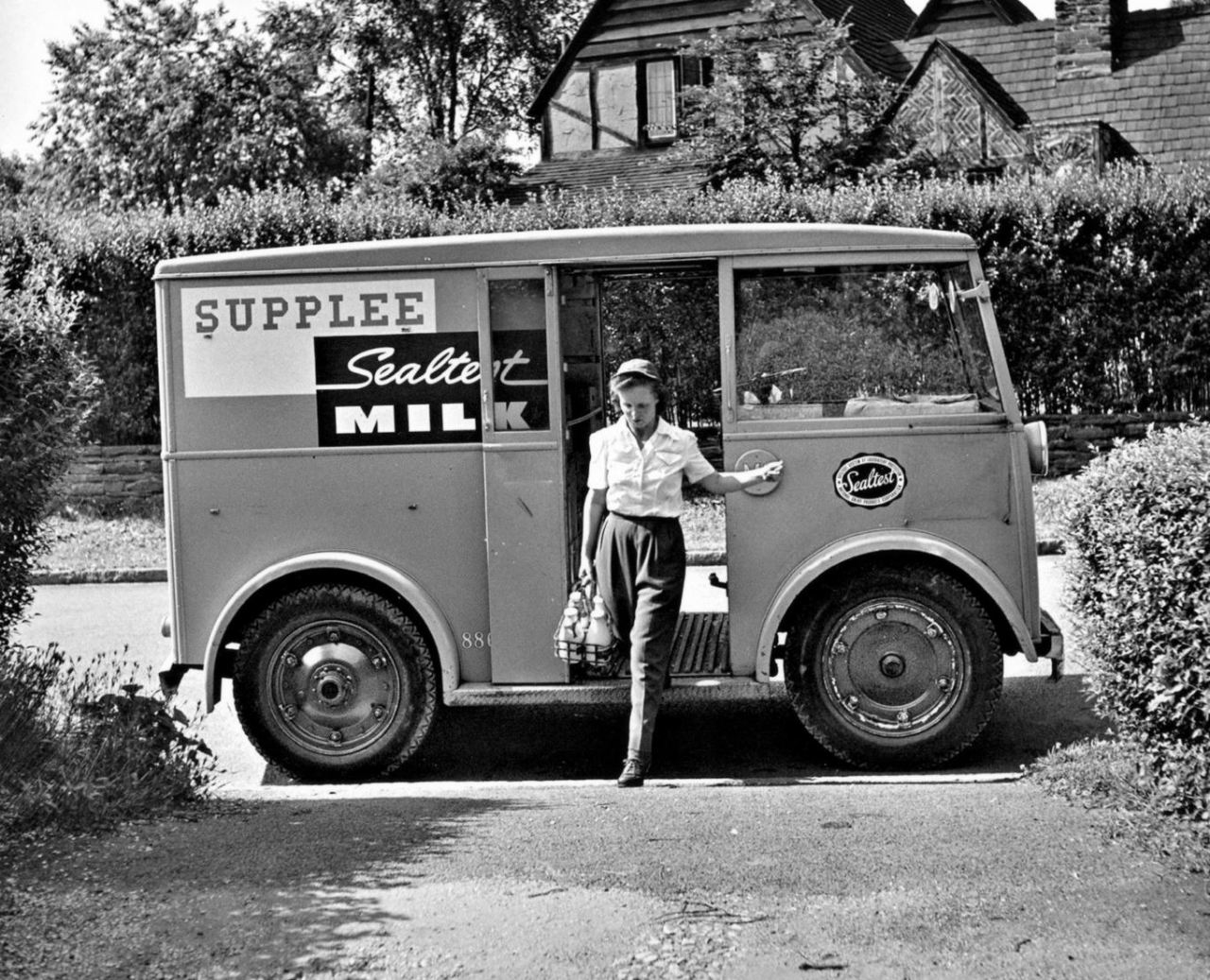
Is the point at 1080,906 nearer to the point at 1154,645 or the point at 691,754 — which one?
the point at 1154,645

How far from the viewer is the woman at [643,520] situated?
707cm

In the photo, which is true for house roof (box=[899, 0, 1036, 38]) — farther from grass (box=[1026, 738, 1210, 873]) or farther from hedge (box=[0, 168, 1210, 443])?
grass (box=[1026, 738, 1210, 873])

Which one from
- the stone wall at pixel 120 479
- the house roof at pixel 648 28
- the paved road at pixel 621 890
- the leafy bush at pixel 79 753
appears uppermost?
the house roof at pixel 648 28

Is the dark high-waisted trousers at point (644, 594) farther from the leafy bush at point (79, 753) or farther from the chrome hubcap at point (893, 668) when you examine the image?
the leafy bush at point (79, 753)

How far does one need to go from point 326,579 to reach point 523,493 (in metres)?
1.07

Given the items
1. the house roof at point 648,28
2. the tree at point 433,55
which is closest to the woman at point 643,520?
the house roof at point 648,28

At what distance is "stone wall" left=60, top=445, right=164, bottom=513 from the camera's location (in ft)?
62.1

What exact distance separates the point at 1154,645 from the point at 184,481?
450 cm

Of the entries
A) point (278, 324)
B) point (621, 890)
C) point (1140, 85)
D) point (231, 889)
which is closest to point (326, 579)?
point (278, 324)

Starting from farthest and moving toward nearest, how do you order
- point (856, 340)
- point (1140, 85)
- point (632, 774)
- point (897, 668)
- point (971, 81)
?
point (1140, 85) < point (971, 81) < point (856, 340) < point (897, 668) < point (632, 774)

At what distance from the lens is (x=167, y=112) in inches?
1543

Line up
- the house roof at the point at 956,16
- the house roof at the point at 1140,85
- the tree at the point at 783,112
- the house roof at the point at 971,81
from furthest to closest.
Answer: the house roof at the point at 956,16, the house roof at the point at 1140,85, the house roof at the point at 971,81, the tree at the point at 783,112

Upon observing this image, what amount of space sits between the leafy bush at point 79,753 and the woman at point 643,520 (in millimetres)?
1922

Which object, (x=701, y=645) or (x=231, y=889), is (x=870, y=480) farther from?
(x=231, y=889)
